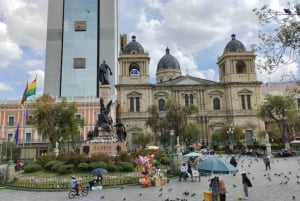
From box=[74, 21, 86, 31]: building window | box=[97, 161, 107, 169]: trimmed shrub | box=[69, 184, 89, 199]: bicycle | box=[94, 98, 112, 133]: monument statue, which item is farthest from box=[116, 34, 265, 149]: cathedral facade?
box=[69, 184, 89, 199]: bicycle

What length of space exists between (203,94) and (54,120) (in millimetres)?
34923

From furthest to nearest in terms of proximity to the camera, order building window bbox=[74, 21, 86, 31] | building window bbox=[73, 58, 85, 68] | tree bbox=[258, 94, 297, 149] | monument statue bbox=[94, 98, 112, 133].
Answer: building window bbox=[74, 21, 86, 31] → building window bbox=[73, 58, 85, 68] → tree bbox=[258, 94, 297, 149] → monument statue bbox=[94, 98, 112, 133]

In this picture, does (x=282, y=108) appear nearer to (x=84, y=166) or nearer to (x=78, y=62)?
(x=84, y=166)

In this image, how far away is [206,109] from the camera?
59188 mm

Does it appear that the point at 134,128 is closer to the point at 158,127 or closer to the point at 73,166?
the point at 158,127

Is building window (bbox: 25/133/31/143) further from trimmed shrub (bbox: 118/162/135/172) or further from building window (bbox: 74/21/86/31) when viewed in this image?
building window (bbox: 74/21/86/31)

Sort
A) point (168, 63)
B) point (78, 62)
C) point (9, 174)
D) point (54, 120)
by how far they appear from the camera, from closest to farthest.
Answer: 1. point (9, 174)
2. point (54, 120)
3. point (168, 63)
4. point (78, 62)

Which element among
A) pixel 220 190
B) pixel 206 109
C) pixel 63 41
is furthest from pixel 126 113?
pixel 220 190

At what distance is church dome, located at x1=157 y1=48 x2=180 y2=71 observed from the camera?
76312 mm

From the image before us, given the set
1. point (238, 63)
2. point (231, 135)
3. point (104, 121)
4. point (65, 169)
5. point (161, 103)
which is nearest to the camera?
point (65, 169)

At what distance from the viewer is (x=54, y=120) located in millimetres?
34812

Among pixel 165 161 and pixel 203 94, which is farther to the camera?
pixel 203 94

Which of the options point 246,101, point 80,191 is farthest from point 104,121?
point 246,101

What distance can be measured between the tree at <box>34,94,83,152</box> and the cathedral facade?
21.9m
